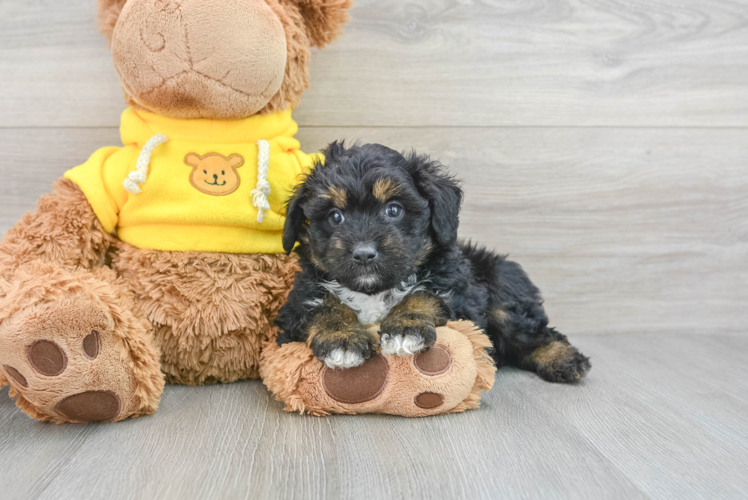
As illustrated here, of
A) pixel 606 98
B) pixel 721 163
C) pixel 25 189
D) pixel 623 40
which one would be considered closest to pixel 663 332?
pixel 721 163

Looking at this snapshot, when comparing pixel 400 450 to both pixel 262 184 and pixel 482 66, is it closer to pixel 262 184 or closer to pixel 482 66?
pixel 262 184

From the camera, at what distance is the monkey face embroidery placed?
200cm

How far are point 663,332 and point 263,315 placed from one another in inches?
81.9

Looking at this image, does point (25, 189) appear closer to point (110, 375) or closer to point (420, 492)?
point (110, 375)

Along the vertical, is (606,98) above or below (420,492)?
above

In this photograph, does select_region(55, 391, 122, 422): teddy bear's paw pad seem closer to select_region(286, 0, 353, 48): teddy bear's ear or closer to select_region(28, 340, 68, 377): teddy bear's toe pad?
select_region(28, 340, 68, 377): teddy bear's toe pad

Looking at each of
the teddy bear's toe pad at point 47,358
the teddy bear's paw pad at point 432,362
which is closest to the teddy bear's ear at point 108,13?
the teddy bear's toe pad at point 47,358

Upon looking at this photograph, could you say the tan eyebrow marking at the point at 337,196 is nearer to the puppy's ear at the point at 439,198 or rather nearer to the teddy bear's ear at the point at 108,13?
the puppy's ear at the point at 439,198

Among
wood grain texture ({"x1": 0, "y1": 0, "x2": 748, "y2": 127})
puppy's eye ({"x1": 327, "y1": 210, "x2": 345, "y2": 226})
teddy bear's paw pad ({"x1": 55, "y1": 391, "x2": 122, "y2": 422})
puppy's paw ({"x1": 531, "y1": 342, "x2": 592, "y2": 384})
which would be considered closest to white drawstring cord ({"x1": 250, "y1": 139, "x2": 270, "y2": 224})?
puppy's eye ({"x1": 327, "y1": 210, "x2": 345, "y2": 226})

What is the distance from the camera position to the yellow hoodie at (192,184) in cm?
198

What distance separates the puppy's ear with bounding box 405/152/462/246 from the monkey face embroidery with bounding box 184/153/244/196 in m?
→ 0.64

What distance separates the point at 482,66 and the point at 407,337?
60.1 inches

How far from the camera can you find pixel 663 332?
2885 millimetres

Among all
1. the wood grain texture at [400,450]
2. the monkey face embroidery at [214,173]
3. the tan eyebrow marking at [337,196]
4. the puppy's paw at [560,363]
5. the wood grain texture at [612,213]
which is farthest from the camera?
the wood grain texture at [612,213]
